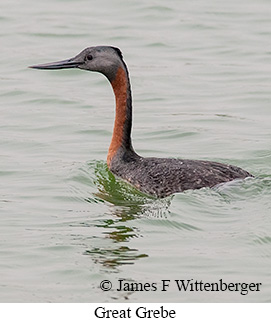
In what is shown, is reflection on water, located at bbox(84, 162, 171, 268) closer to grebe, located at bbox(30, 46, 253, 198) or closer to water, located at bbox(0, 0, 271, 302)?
water, located at bbox(0, 0, 271, 302)

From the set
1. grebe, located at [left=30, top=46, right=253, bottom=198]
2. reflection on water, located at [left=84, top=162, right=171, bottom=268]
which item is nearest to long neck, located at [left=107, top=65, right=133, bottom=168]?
grebe, located at [left=30, top=46, right=253, bottom=198]

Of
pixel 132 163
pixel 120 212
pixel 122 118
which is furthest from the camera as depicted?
pixel 122 118

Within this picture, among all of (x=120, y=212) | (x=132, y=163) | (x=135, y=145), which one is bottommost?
(x=120, y=212)

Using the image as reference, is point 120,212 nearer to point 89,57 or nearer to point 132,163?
point 132,163

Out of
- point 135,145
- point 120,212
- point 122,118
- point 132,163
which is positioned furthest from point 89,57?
point 135,145

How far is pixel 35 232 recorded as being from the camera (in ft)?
33.6

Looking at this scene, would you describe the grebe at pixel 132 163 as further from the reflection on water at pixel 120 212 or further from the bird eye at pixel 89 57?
the reflection on water at pixel 120 212

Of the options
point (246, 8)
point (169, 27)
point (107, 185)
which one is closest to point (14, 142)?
point (107, 185)

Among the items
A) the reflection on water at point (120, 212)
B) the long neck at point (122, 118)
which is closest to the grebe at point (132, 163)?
the long neck at point (122, 118)

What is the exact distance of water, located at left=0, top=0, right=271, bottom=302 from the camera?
927 centimetres

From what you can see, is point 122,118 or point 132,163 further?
point 122,118

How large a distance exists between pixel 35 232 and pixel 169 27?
9.79 metres

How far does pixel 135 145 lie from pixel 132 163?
202 centimetres

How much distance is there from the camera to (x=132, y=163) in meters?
11.8
